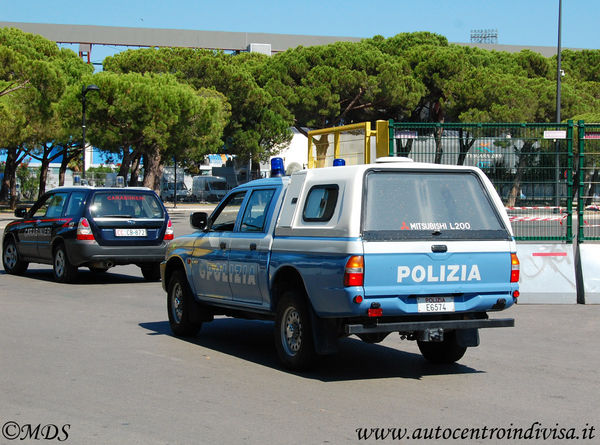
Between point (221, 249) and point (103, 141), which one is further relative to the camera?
point (103, 141)

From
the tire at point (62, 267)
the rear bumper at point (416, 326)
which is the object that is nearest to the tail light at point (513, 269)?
the rear bumper at point (416, 326)

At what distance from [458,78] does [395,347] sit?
54.7 metres

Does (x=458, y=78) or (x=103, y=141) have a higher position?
(x=458, y=78)

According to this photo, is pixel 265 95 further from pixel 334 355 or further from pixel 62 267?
pixel 334 355

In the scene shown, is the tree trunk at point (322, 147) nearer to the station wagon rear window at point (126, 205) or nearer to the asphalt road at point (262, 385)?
the station wagon rear window at point (126, 205)

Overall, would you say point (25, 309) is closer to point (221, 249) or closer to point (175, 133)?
point (221, 249)

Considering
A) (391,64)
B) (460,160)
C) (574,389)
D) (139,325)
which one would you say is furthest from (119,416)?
(391,64)

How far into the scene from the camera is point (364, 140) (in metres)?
15.3

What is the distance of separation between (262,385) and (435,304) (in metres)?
1.62

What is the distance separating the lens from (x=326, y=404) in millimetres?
6676

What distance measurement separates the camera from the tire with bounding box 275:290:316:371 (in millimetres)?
7750

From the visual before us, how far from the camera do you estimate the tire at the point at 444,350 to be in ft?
27.5

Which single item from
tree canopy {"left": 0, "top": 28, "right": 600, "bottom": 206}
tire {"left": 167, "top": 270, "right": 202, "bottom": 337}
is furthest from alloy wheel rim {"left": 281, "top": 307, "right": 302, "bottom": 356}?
tree canopy {"left": 0, "top": 28, "right": 600, "bottom": 206}

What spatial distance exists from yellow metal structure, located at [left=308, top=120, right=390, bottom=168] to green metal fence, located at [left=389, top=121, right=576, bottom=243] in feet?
3.24
